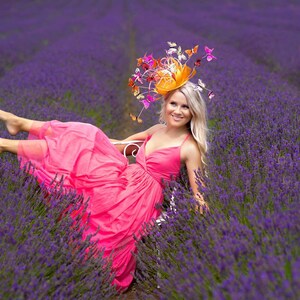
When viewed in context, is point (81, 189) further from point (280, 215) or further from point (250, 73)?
point (250, 73)

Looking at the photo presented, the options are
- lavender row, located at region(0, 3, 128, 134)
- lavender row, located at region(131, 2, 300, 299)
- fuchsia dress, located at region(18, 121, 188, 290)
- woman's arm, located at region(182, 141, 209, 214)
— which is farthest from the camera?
lavender row, located at region(0, 3, 128, 134)

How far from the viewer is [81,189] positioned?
269 cm

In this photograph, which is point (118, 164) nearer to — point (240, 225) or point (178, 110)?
point (178, 110)

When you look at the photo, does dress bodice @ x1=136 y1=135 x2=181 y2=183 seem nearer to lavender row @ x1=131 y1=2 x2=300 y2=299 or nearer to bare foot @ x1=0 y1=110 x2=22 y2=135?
lavender row @ x1=131 y1=2 x2=300 y2=299

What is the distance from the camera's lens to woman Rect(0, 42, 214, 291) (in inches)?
104

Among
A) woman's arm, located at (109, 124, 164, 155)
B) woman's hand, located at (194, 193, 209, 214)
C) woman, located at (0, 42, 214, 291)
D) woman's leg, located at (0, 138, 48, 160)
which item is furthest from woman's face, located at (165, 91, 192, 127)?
woman's leg, located at (0, 138, 48, 160)

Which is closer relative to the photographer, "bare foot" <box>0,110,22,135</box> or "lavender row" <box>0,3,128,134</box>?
"bare foot" <box>0,110,22,135</box>

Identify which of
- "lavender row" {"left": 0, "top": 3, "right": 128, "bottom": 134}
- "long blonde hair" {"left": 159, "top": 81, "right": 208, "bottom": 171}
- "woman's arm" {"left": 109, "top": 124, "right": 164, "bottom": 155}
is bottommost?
"lavender row" {"left": 0, "top": 3, "right": 128, "bottom": 134}

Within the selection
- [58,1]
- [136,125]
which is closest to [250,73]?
[136,125]

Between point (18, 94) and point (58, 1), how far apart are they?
2997 cm

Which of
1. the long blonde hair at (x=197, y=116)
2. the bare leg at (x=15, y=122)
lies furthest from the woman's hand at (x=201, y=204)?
the bare leg at (x=15, y=122)

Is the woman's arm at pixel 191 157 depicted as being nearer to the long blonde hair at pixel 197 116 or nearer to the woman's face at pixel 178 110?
the long blonde hair at pixel 197 116

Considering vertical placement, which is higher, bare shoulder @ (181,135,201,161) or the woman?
bare shoulder @ (181,135,201,161)

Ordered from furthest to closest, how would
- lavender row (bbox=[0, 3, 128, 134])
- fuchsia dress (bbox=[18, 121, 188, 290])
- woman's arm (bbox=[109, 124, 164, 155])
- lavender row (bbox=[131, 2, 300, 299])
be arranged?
lavender row (bbox=[0, 3, 128, 134])
woman's arm (bbox=[109, 124, 164, 155])
fuchsia dress (bbox=[18, 121, 188, 290])
lavender row (bbox=[131, 2, 300, 299])
